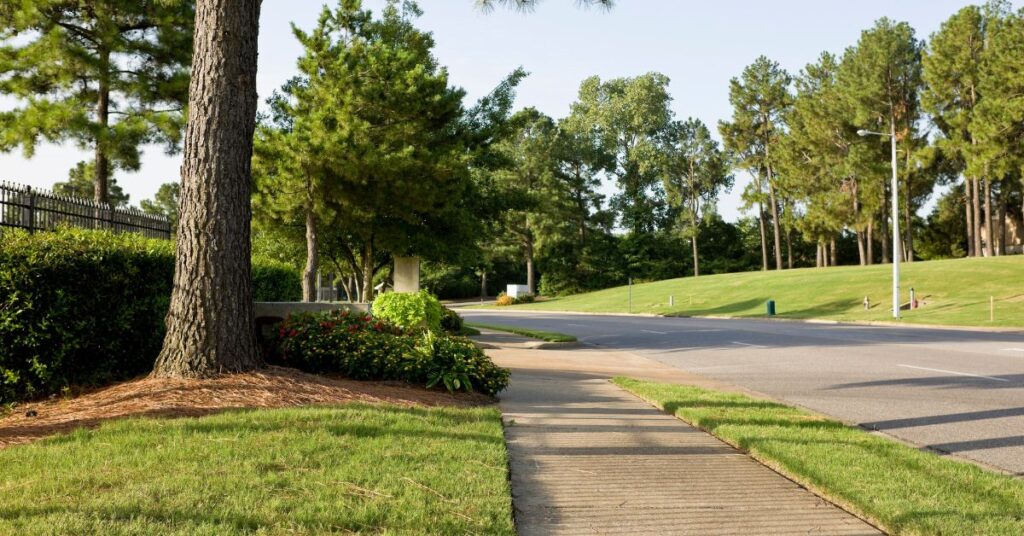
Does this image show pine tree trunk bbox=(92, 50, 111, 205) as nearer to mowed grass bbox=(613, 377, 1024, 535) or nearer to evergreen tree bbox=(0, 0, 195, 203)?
evergreen tree bbox=(0, 0, 195, 203)

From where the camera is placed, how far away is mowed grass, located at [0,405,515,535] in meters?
3.99

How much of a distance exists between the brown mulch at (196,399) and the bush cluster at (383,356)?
0.51 m

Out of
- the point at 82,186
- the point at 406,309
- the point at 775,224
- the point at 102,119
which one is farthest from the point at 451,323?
the point at 82,186

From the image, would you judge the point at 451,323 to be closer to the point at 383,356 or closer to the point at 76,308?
the point at 383,356

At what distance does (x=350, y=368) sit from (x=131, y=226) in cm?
627

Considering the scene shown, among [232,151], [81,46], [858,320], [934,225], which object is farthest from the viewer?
[934,225]

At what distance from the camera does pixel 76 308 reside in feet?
26.7

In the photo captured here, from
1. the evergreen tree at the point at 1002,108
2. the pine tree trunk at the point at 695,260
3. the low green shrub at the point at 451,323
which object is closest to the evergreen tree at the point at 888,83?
the evergreen tree at the point at 1002,108

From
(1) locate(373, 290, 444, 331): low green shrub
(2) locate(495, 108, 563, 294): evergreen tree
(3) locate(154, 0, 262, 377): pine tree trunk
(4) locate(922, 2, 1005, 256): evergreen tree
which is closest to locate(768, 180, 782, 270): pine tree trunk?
(4) locate(922, 2, 1005, 256): evergreen tree

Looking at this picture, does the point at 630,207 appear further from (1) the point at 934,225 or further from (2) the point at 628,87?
(1) the point at 934,225

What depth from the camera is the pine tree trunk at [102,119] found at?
52.2 ft

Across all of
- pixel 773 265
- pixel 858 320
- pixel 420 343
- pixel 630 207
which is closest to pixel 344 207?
pixel 420 343

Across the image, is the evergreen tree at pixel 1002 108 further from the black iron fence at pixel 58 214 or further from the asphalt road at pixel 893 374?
the black iron fence at pixel 58 214

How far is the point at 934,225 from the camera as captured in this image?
69312 millimetres
